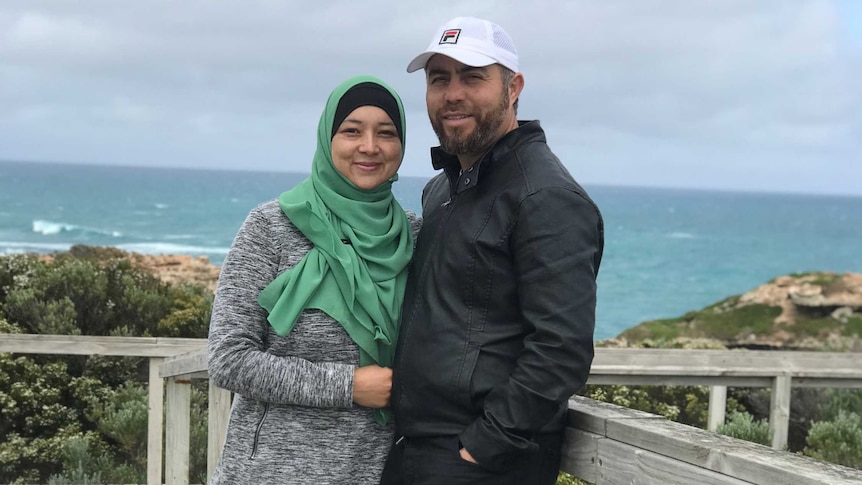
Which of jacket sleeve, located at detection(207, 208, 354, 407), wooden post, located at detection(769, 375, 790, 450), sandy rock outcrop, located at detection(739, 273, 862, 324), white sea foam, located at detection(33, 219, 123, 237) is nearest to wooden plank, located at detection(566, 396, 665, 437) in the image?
jacket sleeve, located at detection(207, 208, 354, 407)

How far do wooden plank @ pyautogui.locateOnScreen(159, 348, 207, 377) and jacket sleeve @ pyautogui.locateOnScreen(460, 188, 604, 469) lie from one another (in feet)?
6.28

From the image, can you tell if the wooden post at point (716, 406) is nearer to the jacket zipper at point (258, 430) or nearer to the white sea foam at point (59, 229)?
the jacket zipper at point (258, 430)

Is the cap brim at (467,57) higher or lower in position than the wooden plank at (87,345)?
higher

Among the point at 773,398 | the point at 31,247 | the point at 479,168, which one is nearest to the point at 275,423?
the point at 479,168

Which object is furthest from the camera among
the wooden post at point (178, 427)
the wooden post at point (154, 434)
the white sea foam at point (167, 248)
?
the white sea foam at point (167, 248)

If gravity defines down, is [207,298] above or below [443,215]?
below

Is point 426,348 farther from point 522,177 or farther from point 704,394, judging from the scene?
point 704,394

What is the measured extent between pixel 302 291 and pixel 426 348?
13.4 inches

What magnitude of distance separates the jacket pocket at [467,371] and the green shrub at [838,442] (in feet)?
13.0

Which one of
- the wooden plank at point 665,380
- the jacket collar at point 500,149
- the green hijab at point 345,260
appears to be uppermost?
the jacket collar at point 500,149

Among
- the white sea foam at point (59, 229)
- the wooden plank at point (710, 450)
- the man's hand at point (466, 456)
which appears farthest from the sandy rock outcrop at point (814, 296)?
the white sea foam at point (59, 229)

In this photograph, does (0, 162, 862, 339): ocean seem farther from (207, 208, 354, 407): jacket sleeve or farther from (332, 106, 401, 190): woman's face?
(207, 208, 354, 407): jacket sleeve

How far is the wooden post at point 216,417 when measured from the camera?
394cm

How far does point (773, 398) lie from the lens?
554cm
